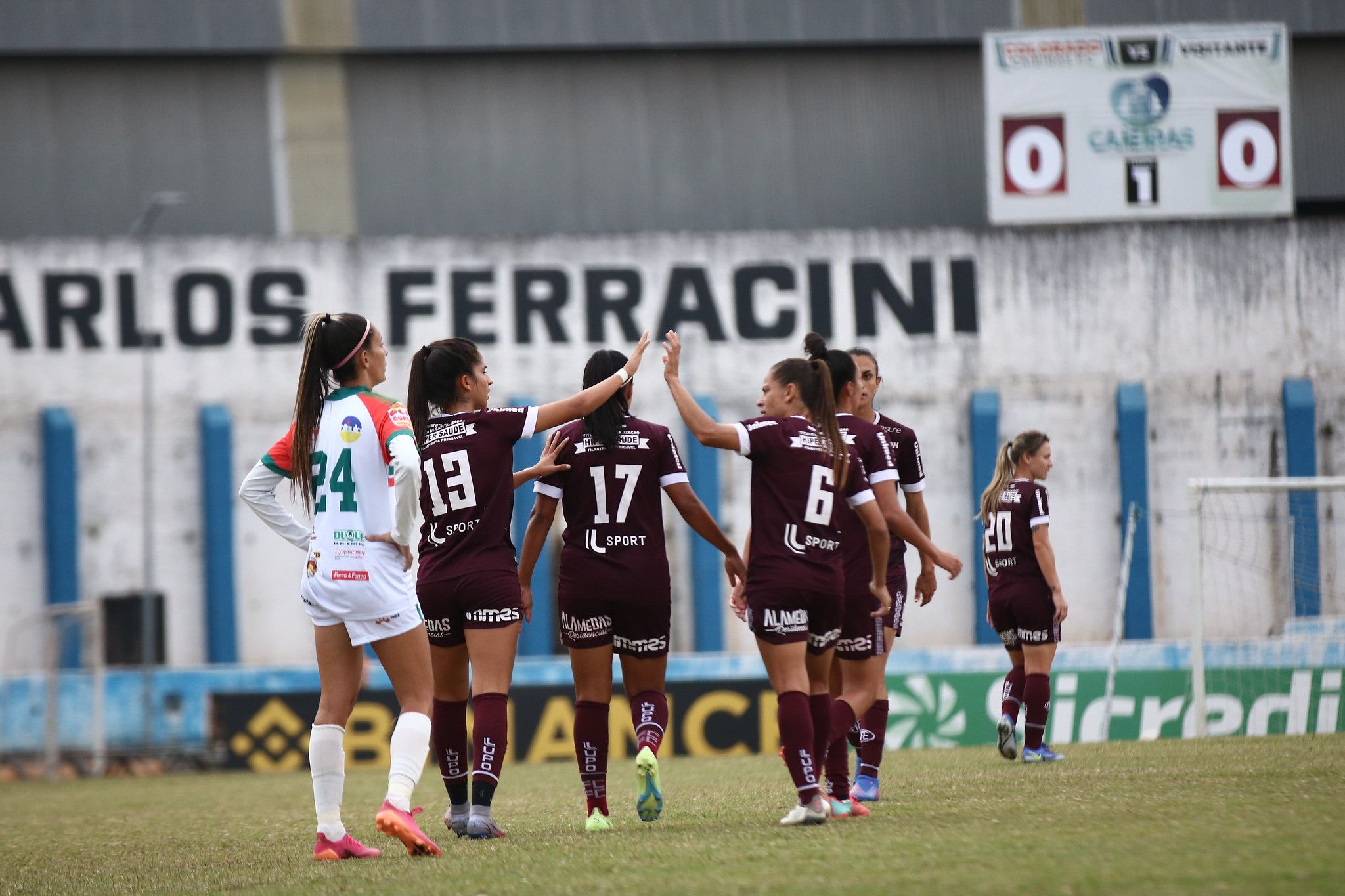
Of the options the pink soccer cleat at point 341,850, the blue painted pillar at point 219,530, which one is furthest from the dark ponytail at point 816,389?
the blue painted pillar at point 219,530

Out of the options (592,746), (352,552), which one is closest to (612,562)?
(592,746)

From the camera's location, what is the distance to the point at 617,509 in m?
7.50

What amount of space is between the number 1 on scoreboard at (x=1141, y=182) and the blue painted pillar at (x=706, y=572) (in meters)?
7.28

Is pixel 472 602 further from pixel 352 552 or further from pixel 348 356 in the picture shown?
pixel 348 356

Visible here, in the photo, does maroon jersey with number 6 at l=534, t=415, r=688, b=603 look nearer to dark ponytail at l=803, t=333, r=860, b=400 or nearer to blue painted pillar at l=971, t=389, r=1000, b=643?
dark ponytail at l=803, t=333, r=860, b=400

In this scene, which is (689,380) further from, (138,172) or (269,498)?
(269,498)

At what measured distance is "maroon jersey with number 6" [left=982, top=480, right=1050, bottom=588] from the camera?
36.8 ft

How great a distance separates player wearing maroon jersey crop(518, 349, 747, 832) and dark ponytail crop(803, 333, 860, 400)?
3.08 ft

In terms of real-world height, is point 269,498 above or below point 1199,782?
above

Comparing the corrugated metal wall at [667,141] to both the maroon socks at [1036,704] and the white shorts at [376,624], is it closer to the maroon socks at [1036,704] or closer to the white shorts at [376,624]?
the maroon socks at [1036,704]

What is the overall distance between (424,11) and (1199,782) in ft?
72.4

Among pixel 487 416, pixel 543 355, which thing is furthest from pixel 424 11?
pixel 487 416

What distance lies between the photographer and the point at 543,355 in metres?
24.6

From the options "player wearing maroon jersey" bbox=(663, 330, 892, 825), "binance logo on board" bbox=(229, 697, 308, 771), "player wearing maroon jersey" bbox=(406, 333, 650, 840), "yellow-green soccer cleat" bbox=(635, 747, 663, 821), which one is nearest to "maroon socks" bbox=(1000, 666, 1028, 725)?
"player wearing maroon jersey" bbox=(663, 330, 892, 825)
